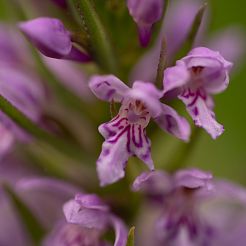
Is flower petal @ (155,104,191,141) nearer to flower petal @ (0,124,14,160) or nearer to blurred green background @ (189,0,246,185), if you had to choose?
flower petal @ (0,124,14,160)

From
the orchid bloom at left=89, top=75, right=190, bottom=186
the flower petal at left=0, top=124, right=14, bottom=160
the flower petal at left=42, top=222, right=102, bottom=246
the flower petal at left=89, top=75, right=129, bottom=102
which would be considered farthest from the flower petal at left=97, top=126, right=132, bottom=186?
the flower petal at left=0, top=124, right=14, bottom=160

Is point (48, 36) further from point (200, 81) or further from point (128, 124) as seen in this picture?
point (200, 81)

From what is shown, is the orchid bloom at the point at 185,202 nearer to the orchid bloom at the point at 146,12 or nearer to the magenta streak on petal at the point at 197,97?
the magenta streak on petal at the point at 197,97

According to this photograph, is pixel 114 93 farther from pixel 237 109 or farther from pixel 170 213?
pixel 237 109

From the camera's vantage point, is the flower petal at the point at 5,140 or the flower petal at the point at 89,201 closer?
the flower petal at the point at 89,201

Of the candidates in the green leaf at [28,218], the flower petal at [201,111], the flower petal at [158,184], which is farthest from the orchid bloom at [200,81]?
the green leaf at [28,218]

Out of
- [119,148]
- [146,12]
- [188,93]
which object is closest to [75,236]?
[119,148]

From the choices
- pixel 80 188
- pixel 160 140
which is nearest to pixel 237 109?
pixel 160 140
